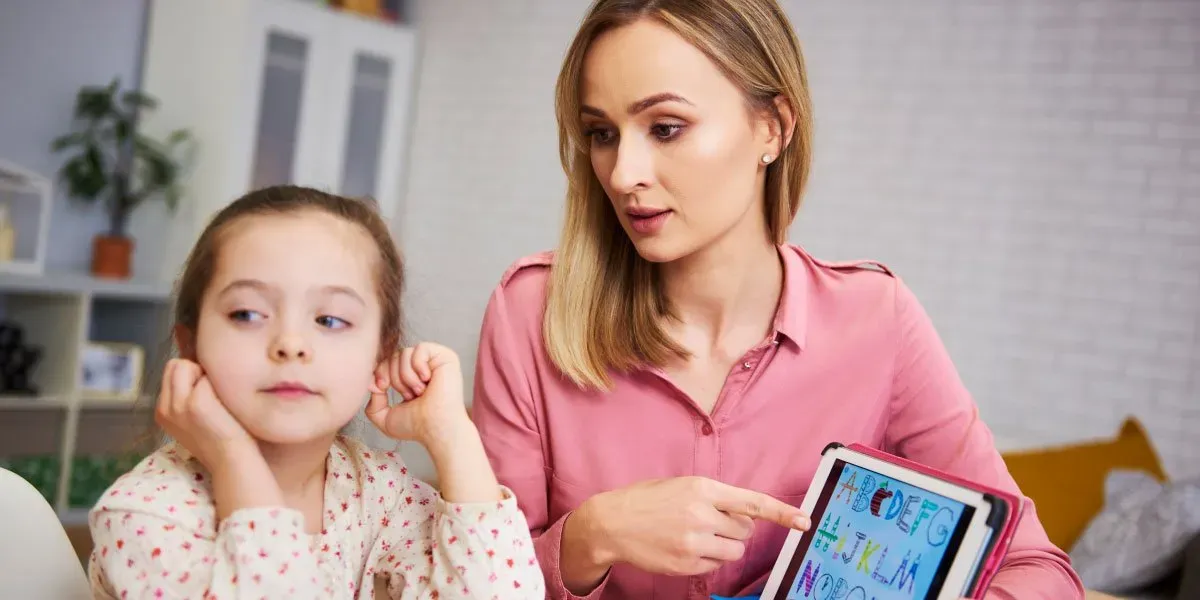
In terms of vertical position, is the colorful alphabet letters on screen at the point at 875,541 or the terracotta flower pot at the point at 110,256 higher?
the colorful alphabet letters on screen at the point at 875,541

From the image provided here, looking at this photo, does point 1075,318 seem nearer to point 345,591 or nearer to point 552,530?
point 552,530

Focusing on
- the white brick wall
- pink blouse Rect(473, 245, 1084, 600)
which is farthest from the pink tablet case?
the white brick wall

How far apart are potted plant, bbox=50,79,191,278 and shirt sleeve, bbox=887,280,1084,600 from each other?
3935 millimetres

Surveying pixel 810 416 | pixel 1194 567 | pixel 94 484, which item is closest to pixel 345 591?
pixel 810 416

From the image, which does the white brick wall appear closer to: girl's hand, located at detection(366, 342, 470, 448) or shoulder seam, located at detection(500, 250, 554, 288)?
shoulder seam, located at detection(500, 250, 554, 288)

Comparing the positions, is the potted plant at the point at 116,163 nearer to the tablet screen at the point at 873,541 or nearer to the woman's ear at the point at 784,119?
the woman's ear at the point at 784,119

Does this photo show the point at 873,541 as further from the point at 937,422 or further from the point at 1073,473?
the point at 1073,473

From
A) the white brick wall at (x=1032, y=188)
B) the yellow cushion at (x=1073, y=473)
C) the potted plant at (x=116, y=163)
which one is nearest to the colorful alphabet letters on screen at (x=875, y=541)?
the yellow cushion at (x=1073, y=473)

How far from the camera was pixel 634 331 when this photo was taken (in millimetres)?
1458

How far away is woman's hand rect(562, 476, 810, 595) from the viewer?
44.2 inches

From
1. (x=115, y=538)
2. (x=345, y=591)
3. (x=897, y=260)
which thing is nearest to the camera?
(x=115, y=538)

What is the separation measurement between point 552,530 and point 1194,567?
2.09 meters

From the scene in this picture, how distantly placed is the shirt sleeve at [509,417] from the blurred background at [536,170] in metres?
1.77

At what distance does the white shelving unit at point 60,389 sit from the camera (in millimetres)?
4109
